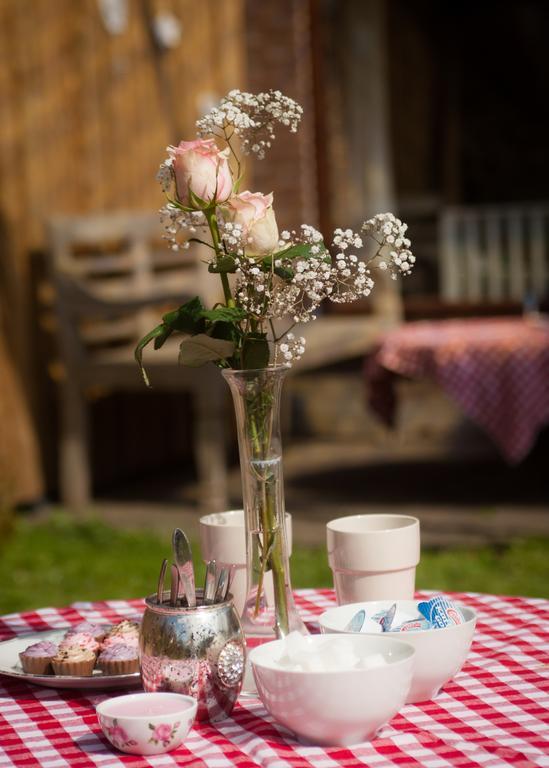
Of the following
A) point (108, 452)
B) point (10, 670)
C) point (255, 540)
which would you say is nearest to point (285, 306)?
point (255, 540)

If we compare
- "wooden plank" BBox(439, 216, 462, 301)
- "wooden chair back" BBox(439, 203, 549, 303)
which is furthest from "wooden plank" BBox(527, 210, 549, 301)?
"wooden plank" BBox(439, 216, 462, 301)

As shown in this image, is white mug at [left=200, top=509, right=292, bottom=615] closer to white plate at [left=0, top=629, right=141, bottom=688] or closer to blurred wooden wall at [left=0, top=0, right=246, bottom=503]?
white plate at [left=0, top=629, right=141, bottom=688]

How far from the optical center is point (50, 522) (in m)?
5.16

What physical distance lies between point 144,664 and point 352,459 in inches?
216

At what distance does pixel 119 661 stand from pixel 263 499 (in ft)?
0.90

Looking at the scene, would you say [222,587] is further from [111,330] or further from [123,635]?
[111,330]

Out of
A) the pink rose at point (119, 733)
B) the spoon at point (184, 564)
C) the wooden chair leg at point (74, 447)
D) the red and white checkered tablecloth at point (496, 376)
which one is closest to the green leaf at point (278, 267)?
the spoon at point (184, 564)

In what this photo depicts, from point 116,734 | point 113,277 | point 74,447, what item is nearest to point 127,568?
point 74,447

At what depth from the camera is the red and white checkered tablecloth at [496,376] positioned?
4.83m

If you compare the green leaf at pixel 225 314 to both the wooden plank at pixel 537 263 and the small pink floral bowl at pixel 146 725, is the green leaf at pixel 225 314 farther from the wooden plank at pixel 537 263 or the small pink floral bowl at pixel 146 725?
the wooden plank at pixel 537 263

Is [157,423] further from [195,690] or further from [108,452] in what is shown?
[195,690]

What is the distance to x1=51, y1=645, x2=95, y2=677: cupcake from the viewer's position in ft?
4.80

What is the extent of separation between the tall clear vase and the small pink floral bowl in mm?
172

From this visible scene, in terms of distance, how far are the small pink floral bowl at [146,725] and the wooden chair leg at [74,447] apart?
4.29 m
